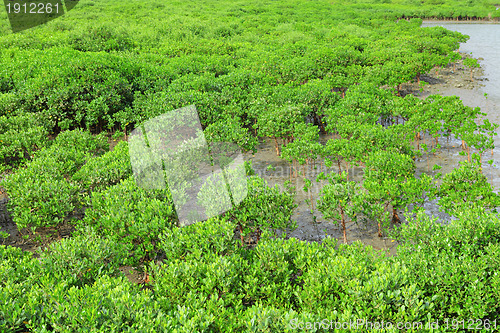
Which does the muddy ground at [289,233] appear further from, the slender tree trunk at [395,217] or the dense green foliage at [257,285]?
the dense green foliage at [257,285]

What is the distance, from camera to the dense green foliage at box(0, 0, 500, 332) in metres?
10.3

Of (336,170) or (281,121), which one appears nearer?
(336,170)

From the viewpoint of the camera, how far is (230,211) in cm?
1605

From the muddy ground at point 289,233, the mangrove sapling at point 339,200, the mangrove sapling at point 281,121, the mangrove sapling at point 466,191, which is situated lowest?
the muddy ground at point 289,233

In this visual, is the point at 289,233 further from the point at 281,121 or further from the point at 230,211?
the point at 281,121

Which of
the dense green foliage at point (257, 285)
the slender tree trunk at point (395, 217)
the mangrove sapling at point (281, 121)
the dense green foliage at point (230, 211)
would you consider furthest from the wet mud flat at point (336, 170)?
the mangrove sapling at point (281, 121)

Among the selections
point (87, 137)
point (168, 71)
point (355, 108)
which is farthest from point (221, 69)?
point (87, 137)

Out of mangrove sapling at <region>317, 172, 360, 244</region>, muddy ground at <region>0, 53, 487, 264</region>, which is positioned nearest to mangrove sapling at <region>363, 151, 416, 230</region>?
mangrove sapling at <region>317, 172, 360, 244</region>

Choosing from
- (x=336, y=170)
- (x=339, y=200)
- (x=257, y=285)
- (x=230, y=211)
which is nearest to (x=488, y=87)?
(x=336, y=170)

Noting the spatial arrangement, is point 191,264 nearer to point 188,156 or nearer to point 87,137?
point 188,156

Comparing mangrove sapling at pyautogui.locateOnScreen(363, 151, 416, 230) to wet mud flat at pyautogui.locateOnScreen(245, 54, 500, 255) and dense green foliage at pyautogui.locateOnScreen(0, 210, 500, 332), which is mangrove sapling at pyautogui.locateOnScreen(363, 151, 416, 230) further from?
A: dense green foliage at pyautogui.locateOnScreen(0, 210, 500, 332)

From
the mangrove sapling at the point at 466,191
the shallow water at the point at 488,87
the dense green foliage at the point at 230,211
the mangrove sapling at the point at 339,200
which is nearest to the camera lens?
the dense green foliage at the point at 230,211

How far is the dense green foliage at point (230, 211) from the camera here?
33.9ft

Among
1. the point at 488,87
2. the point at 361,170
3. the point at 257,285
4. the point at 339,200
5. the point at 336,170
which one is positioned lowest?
the point at 336,170
